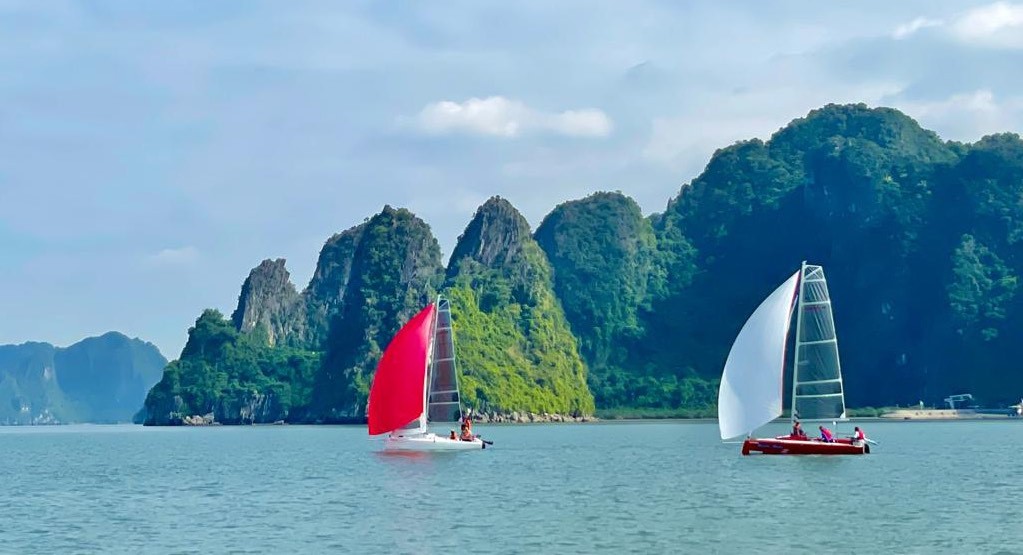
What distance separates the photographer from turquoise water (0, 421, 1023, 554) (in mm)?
34375

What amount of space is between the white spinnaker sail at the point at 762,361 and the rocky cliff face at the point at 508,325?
340ft

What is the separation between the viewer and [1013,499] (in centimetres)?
4409

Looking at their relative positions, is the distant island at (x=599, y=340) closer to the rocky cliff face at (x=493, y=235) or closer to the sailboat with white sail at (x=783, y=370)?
the rocky cliff face at (x=493, y=235)

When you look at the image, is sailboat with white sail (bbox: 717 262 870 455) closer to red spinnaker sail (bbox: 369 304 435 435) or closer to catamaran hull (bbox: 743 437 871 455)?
catamaran hull (bbox: 743 437 871 455)

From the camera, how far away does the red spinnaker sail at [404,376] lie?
6962cm

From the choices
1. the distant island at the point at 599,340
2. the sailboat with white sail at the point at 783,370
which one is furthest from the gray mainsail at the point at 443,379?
the distant island at the point at 599,340

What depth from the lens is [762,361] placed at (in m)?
57.8

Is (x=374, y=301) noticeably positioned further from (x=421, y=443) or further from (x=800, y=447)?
(x=800, y=447)

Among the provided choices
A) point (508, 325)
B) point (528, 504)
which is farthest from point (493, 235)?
point (528, 504)

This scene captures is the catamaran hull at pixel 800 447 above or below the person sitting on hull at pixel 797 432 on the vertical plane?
below

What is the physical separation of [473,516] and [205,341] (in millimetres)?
164156

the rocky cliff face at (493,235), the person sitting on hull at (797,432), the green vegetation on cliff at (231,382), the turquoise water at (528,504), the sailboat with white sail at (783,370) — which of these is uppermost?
the rocky cliff face at (493,235)

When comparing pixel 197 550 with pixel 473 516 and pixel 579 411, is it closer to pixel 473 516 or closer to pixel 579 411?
pixel 473 516

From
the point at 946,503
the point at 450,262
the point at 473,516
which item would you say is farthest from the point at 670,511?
the point at 450,262
